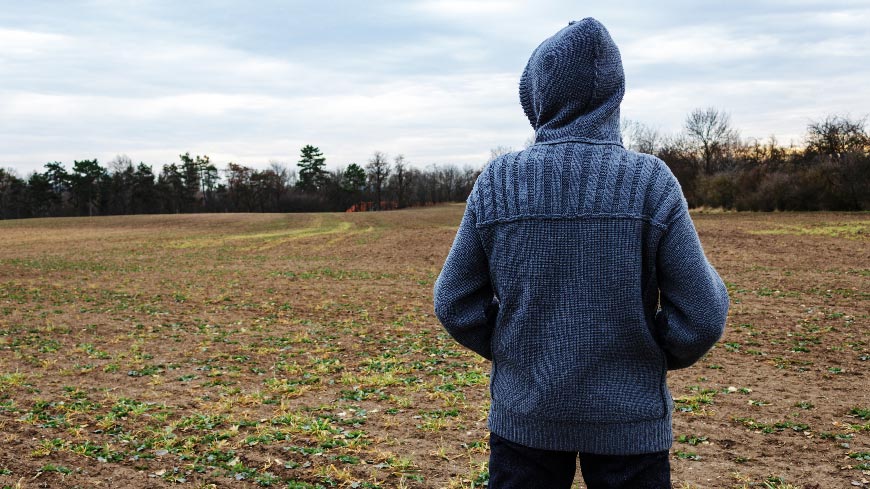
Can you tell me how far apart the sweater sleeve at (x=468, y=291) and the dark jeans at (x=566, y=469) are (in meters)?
0.35

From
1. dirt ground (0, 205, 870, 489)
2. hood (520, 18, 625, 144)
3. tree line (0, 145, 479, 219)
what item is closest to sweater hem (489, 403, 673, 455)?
hood (520, 18, 625, 144)

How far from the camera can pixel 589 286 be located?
190 cm

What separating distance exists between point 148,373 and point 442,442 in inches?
168

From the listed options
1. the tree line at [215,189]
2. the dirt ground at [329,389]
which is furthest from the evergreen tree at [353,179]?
the dirt ground at [329,389]

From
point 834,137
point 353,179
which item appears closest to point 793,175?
point 834,137

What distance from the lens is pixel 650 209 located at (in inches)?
74.2

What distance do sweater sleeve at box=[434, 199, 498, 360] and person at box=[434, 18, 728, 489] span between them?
2.2 inches

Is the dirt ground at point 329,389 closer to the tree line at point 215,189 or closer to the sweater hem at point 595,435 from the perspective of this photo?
the sweater hem at point 595,435

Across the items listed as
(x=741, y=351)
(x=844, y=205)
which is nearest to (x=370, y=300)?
(x=741, y=351)

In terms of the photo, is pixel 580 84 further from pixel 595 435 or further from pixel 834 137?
pixel 834 137

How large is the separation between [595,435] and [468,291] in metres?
0.57

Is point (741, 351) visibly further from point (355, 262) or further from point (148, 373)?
point (355, 262)

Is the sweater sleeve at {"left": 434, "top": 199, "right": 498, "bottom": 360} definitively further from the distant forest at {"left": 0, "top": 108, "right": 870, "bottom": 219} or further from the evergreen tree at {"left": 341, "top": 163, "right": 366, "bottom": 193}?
the evergreen tree at {"left": 341, "top": 163, "right": 366, "bottom": 193}

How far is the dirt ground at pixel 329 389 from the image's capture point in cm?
483
